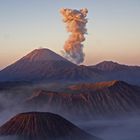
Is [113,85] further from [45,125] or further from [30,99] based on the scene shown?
[45,125]

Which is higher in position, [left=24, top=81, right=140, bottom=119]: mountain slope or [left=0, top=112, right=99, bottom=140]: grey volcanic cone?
[left=24, top=81, right=140, bottom=119]: mountain slope

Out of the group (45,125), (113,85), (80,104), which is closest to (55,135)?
(45,125)

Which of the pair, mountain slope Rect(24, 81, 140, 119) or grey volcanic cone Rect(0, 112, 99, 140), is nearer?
grey volcanic cone Rect(0, 112, 99, 140)

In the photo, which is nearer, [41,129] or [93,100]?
[41,129]

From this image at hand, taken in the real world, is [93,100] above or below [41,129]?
above
